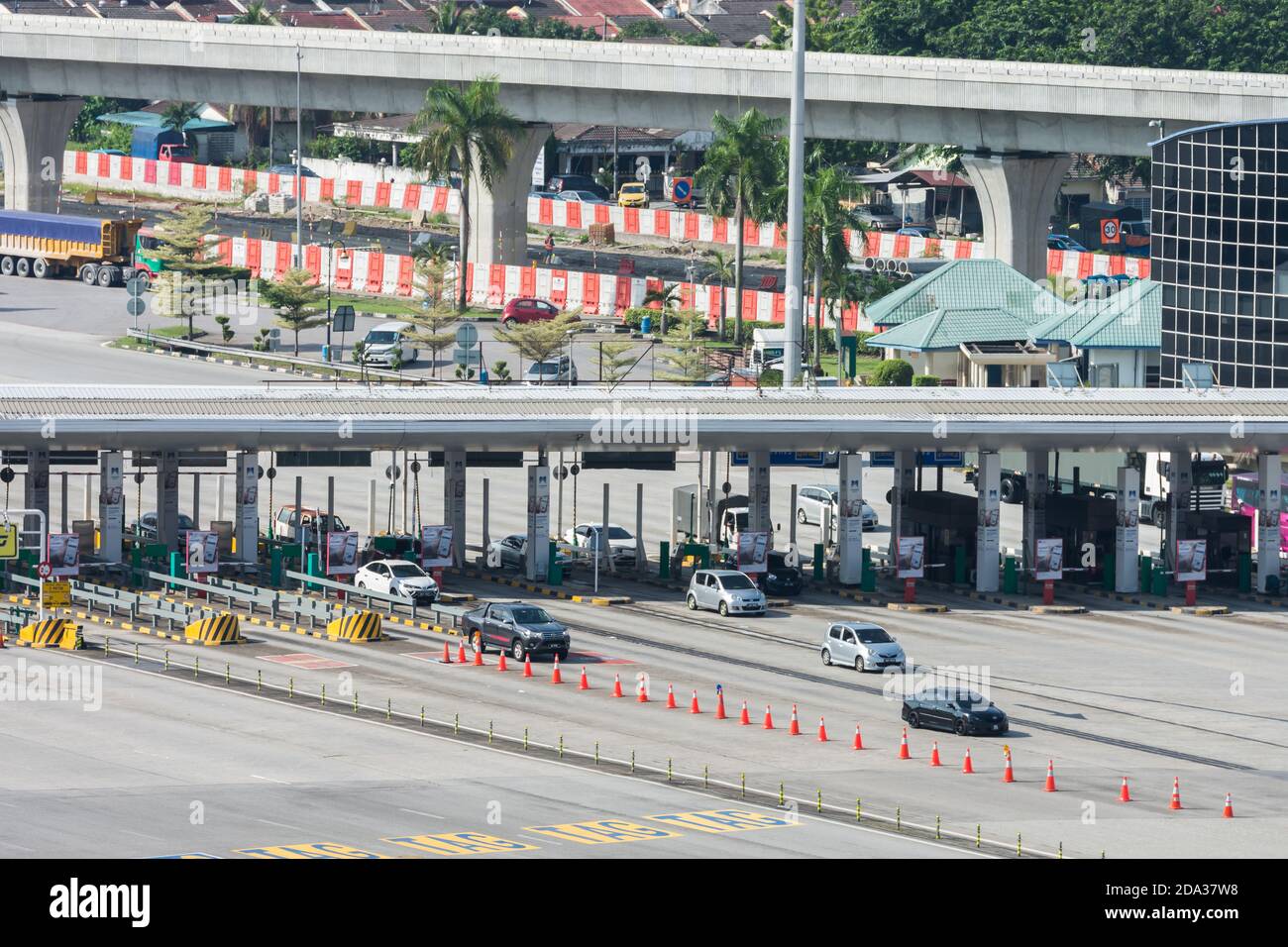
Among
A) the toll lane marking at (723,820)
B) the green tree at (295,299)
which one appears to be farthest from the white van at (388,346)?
the toll lane marking at (723,820)

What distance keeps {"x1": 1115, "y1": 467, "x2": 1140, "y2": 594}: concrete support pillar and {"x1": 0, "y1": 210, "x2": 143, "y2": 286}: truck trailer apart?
64.8 metres

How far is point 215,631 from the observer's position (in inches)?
2554

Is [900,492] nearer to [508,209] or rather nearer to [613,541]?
[613,541]

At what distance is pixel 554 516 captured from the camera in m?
93.3

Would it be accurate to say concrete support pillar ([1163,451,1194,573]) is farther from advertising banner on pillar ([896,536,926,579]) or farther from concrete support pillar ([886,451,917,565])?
advertising banner on pillar ([896,536,926,579])

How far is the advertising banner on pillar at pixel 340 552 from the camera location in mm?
72438

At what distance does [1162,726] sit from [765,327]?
5903 cm

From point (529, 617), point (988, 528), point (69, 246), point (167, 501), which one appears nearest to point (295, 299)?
point (69, 246)

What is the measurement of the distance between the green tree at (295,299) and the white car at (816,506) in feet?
93.8

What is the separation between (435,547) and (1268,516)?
997 inches

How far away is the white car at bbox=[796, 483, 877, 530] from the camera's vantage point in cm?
8850

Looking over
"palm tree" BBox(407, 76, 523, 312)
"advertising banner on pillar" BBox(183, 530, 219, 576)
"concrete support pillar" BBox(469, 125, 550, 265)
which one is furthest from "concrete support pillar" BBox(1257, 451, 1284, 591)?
"concrete support pillar" BBox(469, 125, 550, 265)
